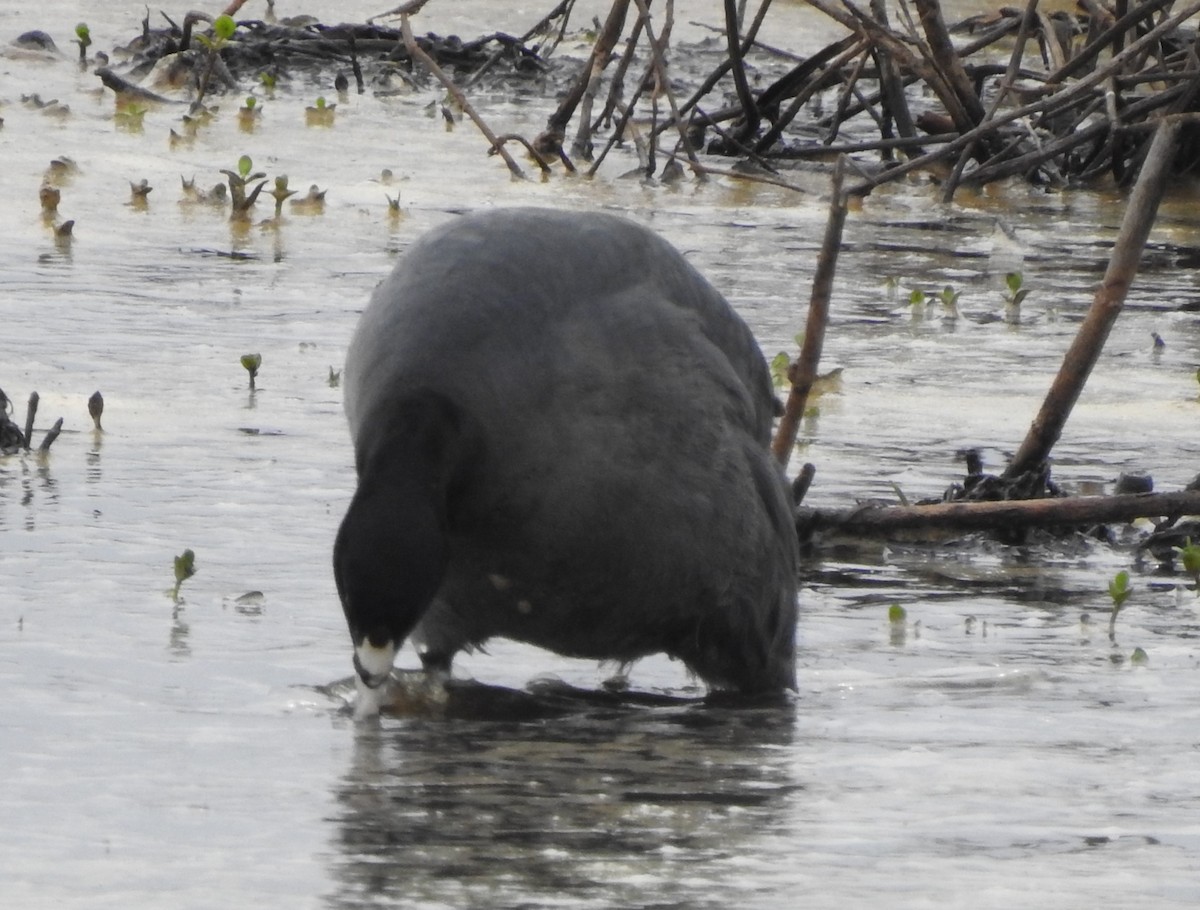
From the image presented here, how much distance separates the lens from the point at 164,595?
186 inches

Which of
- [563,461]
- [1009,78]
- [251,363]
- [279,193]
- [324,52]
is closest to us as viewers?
[563,461]

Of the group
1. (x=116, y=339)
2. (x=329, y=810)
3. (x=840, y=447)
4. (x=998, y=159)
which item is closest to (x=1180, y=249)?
(x=998, y=159)

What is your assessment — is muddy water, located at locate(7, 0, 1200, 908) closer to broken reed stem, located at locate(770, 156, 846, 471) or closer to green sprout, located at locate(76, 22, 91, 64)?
broken reed stem, located at locate(770, 156, 846, 471)

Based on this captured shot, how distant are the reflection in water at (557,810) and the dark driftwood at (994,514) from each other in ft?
4.15

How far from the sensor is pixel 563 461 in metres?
4.19

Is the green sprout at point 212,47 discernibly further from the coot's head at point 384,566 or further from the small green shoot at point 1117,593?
the coot's head at point 384,566

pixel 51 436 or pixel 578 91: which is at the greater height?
pixel 578 91

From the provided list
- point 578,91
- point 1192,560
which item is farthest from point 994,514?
point 578,91

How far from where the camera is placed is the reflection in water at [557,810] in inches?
117

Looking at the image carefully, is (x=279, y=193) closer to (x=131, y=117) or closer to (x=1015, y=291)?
(x=1015, y=291)

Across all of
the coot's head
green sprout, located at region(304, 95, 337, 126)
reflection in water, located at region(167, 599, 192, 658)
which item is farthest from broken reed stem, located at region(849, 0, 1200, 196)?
green sprout, located at region(304, 95, 337, 126)

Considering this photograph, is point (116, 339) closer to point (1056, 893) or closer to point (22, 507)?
point (22, 507)

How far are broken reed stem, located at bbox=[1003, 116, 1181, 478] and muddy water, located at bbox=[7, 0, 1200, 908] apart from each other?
288 mm

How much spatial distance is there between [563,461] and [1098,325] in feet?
6.96
